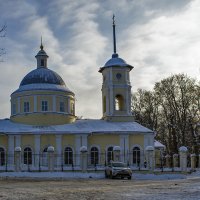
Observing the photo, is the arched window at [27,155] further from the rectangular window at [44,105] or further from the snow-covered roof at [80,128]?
the rectangular window at [44,105]

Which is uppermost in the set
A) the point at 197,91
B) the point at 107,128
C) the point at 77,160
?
the point at 197,91

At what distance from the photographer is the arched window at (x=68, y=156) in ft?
129

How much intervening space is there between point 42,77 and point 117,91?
733 cm

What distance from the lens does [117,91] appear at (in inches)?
1710

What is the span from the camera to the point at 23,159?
38.9 m

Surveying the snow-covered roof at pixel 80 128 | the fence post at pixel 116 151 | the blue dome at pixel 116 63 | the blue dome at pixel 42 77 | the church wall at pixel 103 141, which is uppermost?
the blue dome at pixel 116 63

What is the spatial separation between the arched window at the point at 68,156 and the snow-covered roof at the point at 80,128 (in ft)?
5.36

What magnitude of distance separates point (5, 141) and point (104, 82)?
11509 mm

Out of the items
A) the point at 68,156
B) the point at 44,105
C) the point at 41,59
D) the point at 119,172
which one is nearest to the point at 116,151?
the point at 119,172

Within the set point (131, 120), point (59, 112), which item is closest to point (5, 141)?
point (59, 112)

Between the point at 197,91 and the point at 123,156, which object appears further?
the point at 197,91

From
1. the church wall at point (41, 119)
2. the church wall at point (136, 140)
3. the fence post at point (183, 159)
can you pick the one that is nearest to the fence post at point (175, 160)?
the church wall at point (136, 140)

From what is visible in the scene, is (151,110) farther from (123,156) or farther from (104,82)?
(123,156)

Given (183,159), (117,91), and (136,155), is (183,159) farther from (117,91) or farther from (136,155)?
(117,91)
